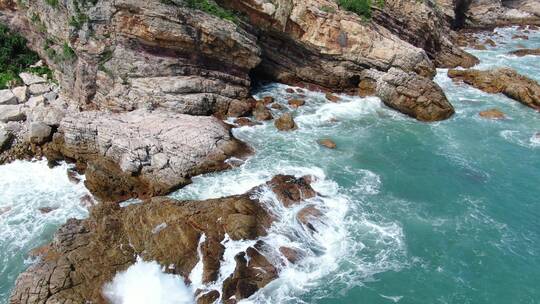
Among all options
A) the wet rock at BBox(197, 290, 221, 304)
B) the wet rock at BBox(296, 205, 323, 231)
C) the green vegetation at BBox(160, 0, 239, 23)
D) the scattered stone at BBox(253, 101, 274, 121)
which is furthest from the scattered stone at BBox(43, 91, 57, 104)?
the wet rock at BBox(197, 290, 221, 304)

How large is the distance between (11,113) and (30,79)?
18.7 feet

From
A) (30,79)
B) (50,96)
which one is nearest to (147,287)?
(50,96)

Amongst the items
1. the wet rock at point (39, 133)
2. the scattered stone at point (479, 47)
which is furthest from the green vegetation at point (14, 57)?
the scattered stone at point (479, 47)

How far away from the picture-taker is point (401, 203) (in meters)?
27.2

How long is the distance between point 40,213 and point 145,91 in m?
11.8

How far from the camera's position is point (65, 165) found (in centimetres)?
3072

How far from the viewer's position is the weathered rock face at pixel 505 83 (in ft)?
131

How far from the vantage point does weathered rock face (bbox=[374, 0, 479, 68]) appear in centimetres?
4594

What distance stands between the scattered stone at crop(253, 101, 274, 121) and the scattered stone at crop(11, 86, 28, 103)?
19121 mm

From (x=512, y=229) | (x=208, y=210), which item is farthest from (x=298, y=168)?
(x=512, y=229)

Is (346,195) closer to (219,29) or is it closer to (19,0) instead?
(219,29)

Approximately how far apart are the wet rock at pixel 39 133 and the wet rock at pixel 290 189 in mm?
16907

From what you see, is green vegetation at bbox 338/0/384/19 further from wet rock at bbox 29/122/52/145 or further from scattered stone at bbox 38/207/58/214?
scattered stone at bbox 38/207/58/214

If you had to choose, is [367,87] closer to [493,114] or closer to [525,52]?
[493,114]
